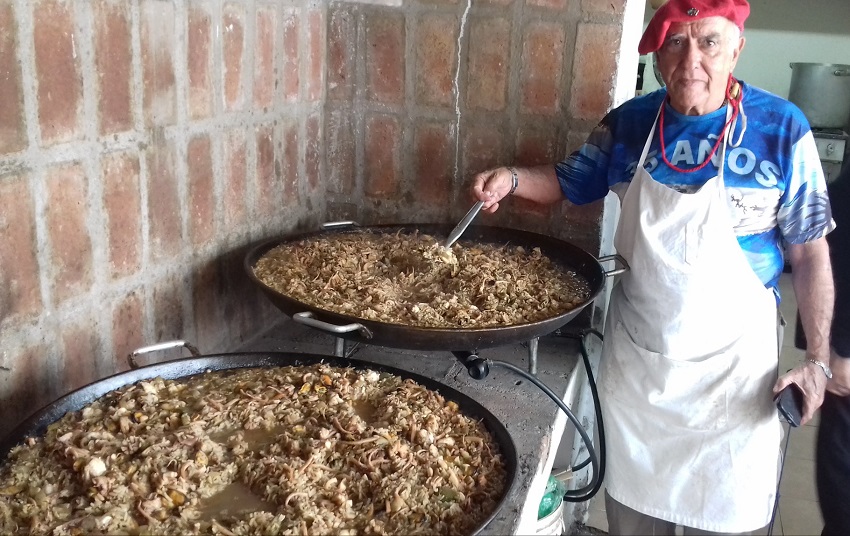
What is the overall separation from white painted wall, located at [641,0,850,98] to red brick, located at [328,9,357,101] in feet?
13.4

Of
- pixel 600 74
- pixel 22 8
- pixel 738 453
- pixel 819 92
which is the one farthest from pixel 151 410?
pixel 819 92

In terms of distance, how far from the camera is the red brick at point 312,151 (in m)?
2.23

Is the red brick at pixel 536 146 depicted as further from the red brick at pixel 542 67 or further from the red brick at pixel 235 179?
the red brick at pixel 235 179

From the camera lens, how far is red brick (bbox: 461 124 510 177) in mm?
2176

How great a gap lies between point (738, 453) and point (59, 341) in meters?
1.57

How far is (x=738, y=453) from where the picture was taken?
5.70 ft

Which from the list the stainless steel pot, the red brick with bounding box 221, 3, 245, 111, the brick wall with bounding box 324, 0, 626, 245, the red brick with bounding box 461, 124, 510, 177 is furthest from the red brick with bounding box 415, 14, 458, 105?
the stainless steel pot

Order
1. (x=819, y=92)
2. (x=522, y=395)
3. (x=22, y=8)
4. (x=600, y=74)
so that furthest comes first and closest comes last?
1. (x=819, y=92)
2. (x=600, y=74)
3. (x=522, y=395)
4. (x=22, y=8)

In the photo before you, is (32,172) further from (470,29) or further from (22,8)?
(470,29)

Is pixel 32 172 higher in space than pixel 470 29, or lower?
lower

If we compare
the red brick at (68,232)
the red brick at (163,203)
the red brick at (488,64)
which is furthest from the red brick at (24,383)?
the red brick at (488,64)

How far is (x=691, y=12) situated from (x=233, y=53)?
44.2 inches

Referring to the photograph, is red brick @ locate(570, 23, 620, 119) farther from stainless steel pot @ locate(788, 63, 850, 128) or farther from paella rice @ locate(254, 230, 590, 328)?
stainless steel pot @ locate(788, 63, 850, 128)

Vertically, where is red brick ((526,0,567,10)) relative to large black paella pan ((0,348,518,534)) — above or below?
above
